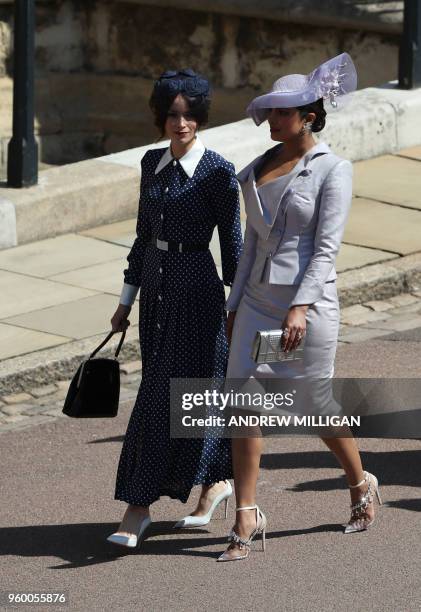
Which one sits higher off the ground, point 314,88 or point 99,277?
point 314,88

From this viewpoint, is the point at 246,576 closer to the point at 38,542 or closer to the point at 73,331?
the point at 38,542

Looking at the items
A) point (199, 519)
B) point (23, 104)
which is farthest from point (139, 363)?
point (23, 104)

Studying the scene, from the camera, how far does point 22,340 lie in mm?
8164

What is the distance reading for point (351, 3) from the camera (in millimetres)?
14703

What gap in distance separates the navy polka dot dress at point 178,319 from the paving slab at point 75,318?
230 cm

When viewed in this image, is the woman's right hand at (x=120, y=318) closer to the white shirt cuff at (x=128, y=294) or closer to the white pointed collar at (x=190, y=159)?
the white shirt cuff at (x=128, y=294)

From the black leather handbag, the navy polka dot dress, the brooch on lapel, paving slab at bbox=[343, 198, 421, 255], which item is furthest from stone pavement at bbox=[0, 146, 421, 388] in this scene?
the brooch on lapel

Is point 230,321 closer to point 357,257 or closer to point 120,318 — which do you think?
point 120,318

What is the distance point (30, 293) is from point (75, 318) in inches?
23.2

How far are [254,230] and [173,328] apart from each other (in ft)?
1.66

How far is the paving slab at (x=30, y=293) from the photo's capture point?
28.8 feet

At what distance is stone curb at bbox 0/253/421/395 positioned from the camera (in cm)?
773

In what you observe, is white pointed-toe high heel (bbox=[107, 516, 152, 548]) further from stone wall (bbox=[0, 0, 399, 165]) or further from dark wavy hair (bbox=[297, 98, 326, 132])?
stone wall (bbox=[0, 0, 399, 165])

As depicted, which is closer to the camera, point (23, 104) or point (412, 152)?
point (23, 104)
